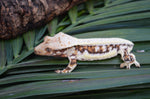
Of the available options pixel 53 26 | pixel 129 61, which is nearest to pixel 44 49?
pixel 53 26

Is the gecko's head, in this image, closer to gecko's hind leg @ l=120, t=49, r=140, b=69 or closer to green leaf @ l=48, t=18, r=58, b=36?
green leaf @ l=48, t=18, r=58, b=36

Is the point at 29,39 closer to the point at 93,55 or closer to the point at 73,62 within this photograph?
the point at 73,62

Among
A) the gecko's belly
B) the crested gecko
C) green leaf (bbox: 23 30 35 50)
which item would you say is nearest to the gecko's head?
the crested gecko

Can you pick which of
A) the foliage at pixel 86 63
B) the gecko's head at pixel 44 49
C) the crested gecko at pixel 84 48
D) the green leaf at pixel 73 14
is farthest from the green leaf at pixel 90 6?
the gecko's head at pixel 44 49

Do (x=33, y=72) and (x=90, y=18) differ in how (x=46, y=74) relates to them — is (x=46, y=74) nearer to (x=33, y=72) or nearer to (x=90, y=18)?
(x=33, y=72)

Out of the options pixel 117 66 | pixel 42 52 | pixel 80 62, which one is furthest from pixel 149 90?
pixel 42 52

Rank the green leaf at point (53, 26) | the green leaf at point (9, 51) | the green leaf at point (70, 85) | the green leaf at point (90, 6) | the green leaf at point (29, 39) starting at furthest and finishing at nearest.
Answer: the green leaf at point (90, 6), the green leaf at point (53, 26), the green leaf at point (29, 39), the green leaf at point (9, 51), the green leaf at point (70, 85)

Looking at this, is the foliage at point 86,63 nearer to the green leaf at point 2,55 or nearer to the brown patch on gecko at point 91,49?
the green leaf at point 2,55
